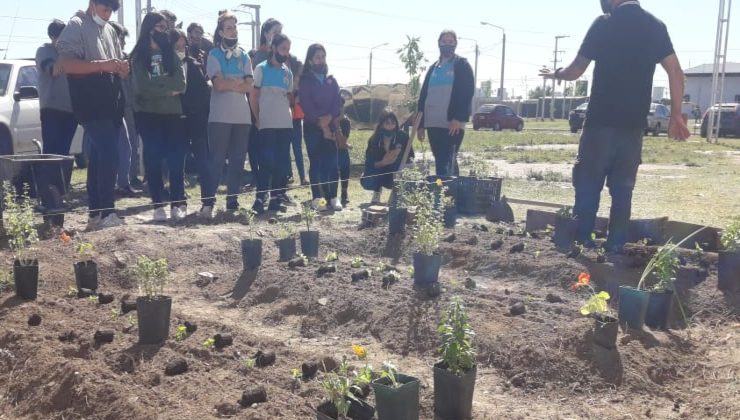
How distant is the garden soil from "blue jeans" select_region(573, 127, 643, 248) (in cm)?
50

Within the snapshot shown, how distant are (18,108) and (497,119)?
2862 cm

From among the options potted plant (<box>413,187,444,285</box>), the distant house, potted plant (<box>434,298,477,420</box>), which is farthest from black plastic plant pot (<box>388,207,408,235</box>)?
the distant house

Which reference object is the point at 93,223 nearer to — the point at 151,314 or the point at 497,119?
the point at 151,314

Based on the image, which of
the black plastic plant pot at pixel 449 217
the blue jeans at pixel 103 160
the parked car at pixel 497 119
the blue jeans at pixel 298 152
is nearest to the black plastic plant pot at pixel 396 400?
the black plastic plant pot at pixel 449 217

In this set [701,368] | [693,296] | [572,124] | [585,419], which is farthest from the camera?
[572,124]

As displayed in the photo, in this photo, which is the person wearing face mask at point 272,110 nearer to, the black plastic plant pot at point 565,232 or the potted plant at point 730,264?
the black plastic plant pot at point 565,232

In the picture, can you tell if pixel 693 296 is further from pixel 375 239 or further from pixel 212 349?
pixel 212 349

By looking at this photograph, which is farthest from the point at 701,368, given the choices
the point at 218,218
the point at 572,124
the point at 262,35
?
the point at 572,124

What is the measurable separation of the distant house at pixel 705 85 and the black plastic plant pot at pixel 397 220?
181ft

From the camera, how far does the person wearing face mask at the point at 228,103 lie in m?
7.02

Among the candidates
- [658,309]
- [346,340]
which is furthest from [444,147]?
[346,340]

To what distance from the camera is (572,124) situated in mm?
32250

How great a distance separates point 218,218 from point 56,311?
2.85 meters

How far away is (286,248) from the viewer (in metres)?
5.41
